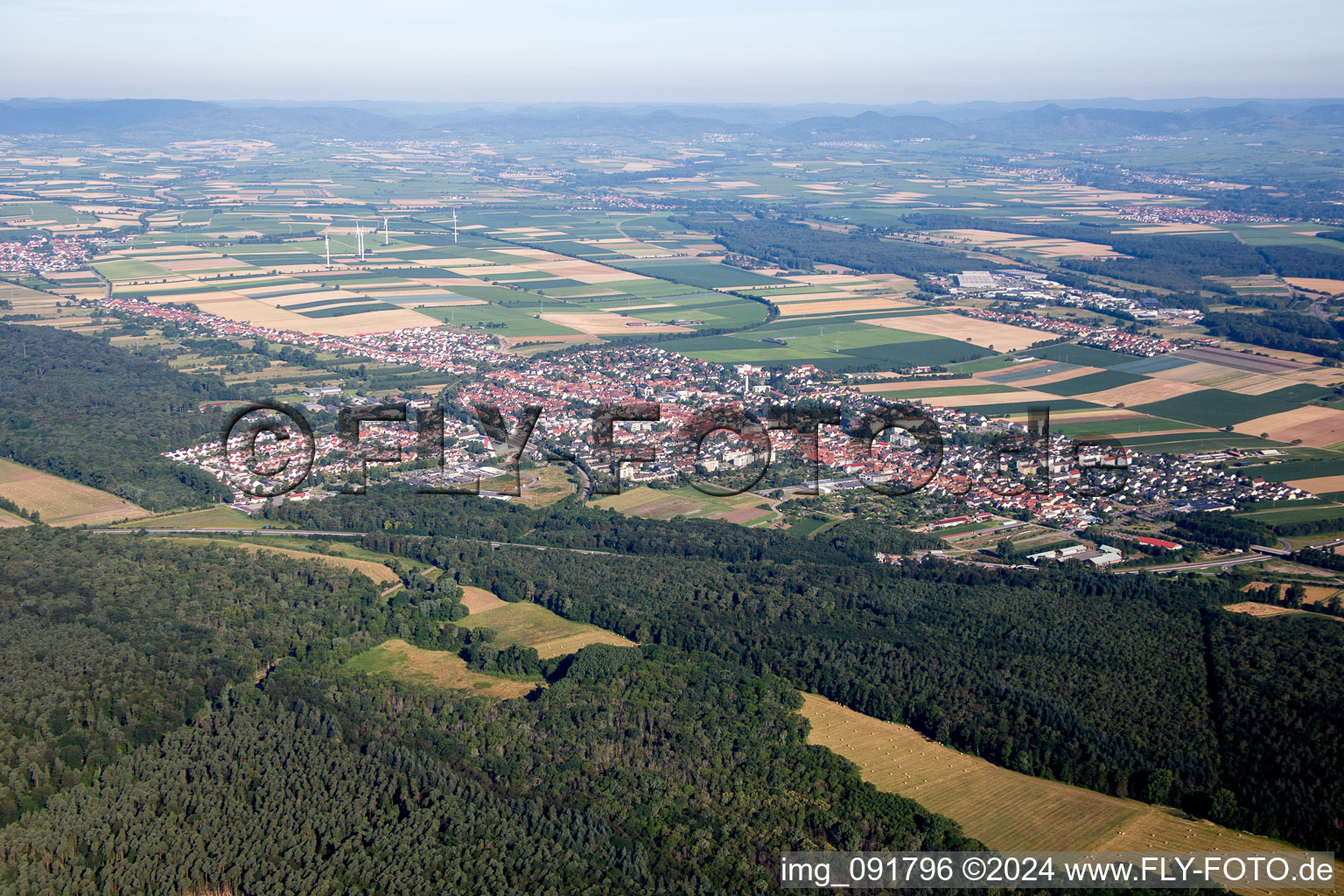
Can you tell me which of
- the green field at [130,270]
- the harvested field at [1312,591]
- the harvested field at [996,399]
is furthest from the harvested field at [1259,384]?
the green field at [130,270]

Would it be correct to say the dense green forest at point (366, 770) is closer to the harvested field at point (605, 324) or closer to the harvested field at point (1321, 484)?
the harvested field at point (1321, 484)

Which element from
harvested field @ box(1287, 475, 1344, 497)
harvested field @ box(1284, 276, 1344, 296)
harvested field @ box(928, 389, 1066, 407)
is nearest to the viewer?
harvested field @ box(1287, 475, 1344, 497)

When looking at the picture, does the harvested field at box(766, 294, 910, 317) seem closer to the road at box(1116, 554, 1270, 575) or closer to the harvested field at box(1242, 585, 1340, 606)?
the road at box(1116, 554, 1270, 575)

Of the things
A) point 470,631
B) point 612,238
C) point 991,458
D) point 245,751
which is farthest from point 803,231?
point 245,751

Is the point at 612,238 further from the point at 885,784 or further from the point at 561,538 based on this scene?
the point at 885,784

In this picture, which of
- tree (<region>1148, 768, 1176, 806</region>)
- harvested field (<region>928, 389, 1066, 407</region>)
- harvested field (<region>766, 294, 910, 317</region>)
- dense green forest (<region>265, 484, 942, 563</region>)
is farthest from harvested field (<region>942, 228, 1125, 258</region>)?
tree (<region>1148, 768, 1176, 806</region>)

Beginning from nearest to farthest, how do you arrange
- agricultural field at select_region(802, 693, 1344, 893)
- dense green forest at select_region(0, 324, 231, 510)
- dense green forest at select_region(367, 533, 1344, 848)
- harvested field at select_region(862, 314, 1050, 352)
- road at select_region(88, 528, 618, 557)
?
agricultural field at select_region(802, 693, 1344, 893) < dense green forest at select_region(367, 533, 1344, 848) < road at select_region(88, 528, 618, 557) < dense green forest at select_region(0, 324, 231, 510) < harvested field at select_region(862, 314, 1050, 352)

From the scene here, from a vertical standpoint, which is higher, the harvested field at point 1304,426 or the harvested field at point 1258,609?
the harvested field at point 1304,426
